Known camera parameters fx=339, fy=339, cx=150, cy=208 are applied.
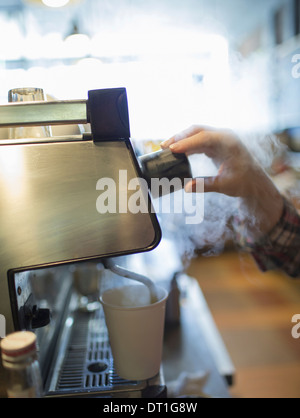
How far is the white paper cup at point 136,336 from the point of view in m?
0.59

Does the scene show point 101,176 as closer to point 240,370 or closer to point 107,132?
point 107,132

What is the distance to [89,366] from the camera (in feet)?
2.30

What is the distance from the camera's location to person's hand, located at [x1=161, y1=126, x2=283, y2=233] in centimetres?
65

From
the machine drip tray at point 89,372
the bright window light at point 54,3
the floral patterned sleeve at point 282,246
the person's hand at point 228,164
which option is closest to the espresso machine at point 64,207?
the machine drip tray at point 89,372

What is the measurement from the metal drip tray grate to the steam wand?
0.16 metres

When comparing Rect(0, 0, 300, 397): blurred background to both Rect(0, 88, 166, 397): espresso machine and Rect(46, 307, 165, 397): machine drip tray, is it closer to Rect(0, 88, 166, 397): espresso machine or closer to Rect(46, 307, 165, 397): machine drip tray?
Rect(0, 88, 166, 397): espresso machine

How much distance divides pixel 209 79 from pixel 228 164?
0.27m

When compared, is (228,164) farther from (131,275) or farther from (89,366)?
(89,366)

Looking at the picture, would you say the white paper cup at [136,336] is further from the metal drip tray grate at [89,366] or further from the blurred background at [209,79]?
the blurred background at [209,79]

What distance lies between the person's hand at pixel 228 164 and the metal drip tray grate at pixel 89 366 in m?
0.39

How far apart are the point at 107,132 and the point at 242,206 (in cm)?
42

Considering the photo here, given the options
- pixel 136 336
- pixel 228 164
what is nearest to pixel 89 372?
pixel 136 336

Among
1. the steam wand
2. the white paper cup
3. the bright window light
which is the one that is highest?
the bright window light

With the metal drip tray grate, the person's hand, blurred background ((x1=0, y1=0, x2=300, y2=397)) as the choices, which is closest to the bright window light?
blurred background ((x1=0, y1=0, x2=300, y2=397))
